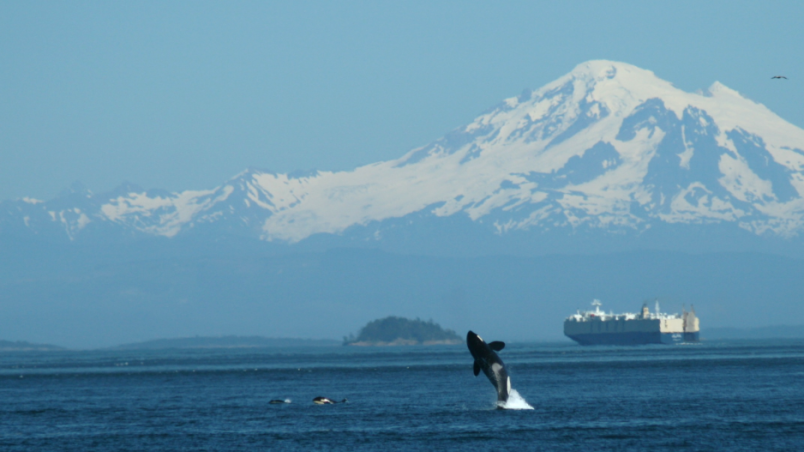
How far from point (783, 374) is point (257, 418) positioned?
221ft

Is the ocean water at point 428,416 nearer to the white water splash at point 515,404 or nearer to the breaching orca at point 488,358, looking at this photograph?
the white water splash at point 515,404

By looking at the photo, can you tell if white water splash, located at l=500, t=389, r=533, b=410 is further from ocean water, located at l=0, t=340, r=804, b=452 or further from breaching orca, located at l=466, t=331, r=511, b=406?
breaching orca, located at l=466, t=331, r=511, b=406

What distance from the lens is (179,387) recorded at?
125438 mm

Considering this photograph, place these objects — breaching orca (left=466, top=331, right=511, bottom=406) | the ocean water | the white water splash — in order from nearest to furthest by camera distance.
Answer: the ocean water, breaching orca (left=466, top=331, right=511, bottom=406), the white water splash

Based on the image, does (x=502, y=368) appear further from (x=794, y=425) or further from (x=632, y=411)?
(x=794, y=425)

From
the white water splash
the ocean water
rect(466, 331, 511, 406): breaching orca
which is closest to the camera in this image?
the ocean water

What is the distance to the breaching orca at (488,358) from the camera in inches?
2712

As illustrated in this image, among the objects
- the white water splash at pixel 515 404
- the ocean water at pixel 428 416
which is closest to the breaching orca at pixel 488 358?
the ocean water at pixel 428 416

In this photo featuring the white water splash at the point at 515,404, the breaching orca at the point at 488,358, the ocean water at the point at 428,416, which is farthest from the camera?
the white water splash at the point at 515,404

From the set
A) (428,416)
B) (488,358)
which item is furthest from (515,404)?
(488,358)

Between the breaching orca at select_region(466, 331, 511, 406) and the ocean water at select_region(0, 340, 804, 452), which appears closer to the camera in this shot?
the ocean water at select_region(0, 340, 804, 452)

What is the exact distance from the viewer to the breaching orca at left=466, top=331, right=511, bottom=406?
226 feet

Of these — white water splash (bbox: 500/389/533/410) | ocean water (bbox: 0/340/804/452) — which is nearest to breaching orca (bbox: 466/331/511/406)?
ocean water (bbox: 0/340/804/452)

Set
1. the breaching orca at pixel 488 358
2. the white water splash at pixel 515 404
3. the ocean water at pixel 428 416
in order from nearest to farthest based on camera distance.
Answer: the ocean water at pixel 428 416 → the breaching orca at pixel 488 358 → the white water splash at pixel 515 404
